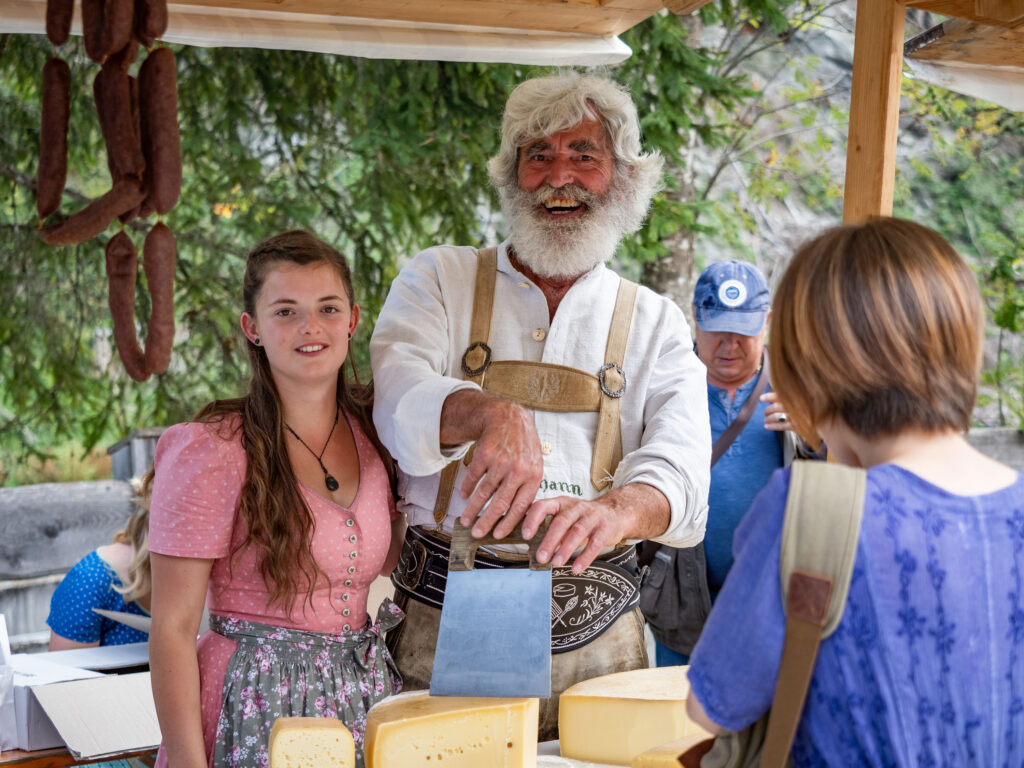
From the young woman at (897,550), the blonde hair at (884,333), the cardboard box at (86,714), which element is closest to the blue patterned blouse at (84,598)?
the cardboard box at (86,714)

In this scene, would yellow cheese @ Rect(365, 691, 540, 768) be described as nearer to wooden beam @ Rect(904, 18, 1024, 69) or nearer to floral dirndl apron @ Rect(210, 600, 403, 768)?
floral dirndl apron @ Rect(210, 600, 403, 768)

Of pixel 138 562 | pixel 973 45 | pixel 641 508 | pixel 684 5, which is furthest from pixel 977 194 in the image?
pixel 641 508

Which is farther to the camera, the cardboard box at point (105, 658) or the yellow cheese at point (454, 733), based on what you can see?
the cardboard box at point (105, 658)

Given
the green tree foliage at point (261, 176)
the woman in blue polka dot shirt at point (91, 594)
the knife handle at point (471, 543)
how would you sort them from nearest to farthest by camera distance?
the knife handle at point (471, 543)
the woman in blue polka dot shirt at point (91, 594)
the green tree foliage at point (261, 176)

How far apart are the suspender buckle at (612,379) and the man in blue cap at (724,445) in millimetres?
1352

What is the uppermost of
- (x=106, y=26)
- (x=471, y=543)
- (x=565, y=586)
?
(x=106, y=26)

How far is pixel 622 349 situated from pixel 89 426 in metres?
4.38

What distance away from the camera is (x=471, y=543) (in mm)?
1667

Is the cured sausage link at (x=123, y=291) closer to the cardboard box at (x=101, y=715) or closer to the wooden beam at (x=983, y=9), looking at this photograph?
the cardboard box at (x=101, y=715)

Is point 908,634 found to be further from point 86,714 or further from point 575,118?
point 86,714

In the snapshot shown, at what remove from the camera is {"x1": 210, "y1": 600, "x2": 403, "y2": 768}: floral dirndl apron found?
6.47 feet

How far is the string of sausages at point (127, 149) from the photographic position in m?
1.40

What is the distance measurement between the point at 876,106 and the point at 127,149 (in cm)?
172

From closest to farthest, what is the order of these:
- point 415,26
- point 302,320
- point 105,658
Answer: point 302,320 → point 415,26 → point 105,658
